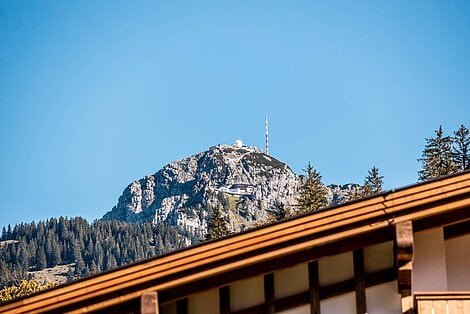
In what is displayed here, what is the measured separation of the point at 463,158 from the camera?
66.8m

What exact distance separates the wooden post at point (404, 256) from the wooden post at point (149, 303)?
3.12 m

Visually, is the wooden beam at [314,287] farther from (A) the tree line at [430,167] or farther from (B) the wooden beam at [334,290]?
(A) the tree line at [430,167]

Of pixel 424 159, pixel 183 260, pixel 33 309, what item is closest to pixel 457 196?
pixel 183 260

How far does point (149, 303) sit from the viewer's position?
1082 centimetres

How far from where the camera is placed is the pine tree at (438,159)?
6169cm

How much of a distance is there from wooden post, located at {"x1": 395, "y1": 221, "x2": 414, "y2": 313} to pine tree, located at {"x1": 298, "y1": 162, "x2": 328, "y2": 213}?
5064 centimetres

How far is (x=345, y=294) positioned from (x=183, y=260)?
224cm

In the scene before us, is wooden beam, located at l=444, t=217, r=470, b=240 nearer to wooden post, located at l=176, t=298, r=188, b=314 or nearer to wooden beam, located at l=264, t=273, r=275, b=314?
wooden beam, located at l=264, t=273, r=275, b=314

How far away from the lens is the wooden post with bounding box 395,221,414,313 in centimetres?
1043

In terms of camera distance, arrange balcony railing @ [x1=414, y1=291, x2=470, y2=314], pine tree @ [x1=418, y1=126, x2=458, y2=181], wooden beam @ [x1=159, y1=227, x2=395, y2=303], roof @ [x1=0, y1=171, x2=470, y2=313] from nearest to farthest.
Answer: balcony railing @ [x1=414, y1=291, x2=470, y2=314]
roof @ [x1=0, y1=171, x2=470, y2=313]
wooden beam @ [x1=159, y1=227, x2=395, y2=303]
pine tree @ [x1=418, y1=126, x2=458, y2=181]

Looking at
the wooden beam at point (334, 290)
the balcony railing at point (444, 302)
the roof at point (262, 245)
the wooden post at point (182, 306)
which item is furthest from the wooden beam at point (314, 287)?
the wooden post at point (182, 306)

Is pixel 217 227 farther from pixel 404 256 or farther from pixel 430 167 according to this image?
pixel 404 256

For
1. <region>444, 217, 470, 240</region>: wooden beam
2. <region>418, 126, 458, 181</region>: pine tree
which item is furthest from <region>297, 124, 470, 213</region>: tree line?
<region>444, 217, 470, 240</region>: wooden beam

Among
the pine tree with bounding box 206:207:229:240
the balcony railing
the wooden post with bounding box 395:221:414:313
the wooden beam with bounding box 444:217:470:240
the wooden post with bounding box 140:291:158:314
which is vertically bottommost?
the balcony railing
